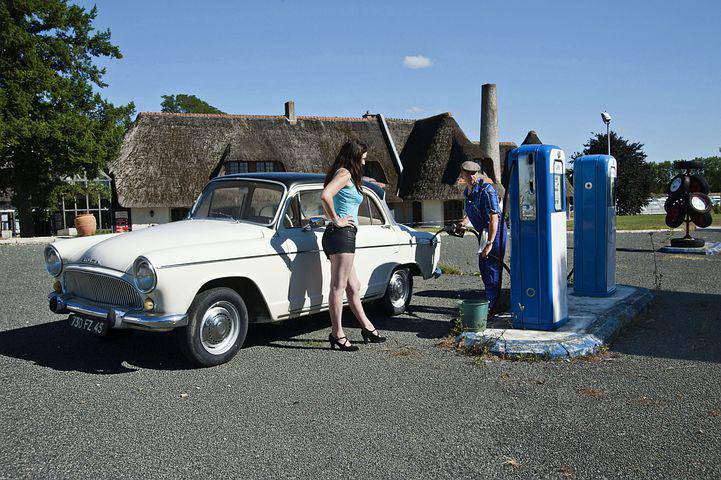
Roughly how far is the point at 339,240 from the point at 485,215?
196 cm

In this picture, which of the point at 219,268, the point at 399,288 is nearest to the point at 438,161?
the point at 399,288

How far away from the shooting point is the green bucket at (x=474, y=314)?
5902 millimetres

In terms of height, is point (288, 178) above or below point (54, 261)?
above

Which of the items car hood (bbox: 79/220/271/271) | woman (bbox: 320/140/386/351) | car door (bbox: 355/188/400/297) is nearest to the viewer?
car hood (bbox: 79/220/271/271)

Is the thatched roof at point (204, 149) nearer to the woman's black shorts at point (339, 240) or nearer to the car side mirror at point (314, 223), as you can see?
the car side mirror at point (314, 223)

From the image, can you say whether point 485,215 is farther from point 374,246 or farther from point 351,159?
point 351,159

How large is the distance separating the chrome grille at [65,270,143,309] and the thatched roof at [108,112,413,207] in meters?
25.5

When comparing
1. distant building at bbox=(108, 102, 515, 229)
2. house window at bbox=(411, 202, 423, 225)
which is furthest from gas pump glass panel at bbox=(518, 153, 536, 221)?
house window at bbox=(411, 202, 423, 225)

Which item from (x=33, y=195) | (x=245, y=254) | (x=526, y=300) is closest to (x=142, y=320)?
(x=245, y=254)

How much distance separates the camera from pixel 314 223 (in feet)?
19.3

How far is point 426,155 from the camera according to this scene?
35531mm

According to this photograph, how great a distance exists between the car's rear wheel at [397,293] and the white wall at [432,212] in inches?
1103

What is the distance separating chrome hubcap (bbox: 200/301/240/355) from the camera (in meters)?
5.14

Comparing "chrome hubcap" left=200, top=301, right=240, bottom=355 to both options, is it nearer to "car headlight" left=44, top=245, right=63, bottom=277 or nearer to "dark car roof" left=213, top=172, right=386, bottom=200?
"dark car roof" left=213, top=172, right=386, bottom=200
